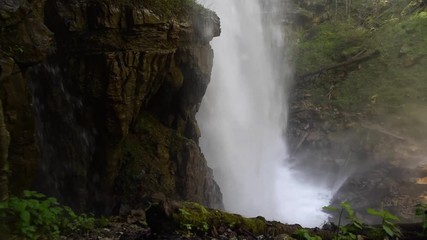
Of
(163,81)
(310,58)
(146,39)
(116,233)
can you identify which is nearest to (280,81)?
(310,58)

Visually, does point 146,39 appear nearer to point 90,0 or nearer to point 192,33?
point 90,0

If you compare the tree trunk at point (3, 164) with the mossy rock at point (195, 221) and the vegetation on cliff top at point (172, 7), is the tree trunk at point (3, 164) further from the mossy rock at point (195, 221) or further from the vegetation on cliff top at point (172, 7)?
the vegetation on cliff top at point (172, 7)

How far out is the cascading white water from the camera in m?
12.8

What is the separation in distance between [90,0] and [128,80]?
1403 mm

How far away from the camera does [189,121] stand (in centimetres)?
997

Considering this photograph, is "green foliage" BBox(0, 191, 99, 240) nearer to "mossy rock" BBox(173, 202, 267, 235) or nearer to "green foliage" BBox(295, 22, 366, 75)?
"mossy rock" BBox(173, 202, 267, 235)

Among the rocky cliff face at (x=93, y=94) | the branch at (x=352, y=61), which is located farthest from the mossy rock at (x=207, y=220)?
the branch at (x=352, y=61)

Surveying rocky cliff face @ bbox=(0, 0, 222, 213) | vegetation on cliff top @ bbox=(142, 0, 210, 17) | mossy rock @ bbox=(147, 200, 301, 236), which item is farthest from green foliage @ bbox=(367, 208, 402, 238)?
vegetation on cliff top @ bbox=(142, 0, 210, 17)

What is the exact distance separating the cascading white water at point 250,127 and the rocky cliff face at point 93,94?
145 inches

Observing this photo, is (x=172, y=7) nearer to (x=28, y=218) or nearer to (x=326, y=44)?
(x=28, y=218)

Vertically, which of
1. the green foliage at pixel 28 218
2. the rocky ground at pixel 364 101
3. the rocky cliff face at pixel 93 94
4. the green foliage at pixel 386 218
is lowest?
the green foliage at pixel 28 218

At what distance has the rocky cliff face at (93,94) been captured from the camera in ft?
16.4

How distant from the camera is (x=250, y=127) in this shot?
1554cm

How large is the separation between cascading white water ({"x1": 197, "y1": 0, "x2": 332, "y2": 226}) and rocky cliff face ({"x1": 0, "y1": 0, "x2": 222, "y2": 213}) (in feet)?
12.1
